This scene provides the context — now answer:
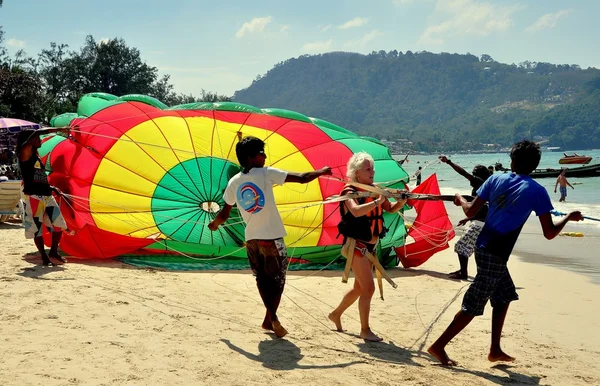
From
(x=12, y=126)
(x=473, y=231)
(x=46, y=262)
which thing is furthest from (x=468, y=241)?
(x=12, y=126)

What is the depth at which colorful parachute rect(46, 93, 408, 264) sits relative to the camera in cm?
830

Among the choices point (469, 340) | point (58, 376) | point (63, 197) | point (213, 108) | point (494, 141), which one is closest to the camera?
point (58, 376)

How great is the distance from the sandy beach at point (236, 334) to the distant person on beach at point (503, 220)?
0.55m

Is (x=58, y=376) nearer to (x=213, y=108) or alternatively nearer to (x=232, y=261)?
(x=232, y=261)

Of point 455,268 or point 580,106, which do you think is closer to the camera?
point 455,268

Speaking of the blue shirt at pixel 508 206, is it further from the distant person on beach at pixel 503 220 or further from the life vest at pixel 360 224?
the life vest at pixel 360 224

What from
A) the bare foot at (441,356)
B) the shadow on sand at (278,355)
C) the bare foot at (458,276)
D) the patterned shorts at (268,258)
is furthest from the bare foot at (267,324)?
the bare foot at (458,276)

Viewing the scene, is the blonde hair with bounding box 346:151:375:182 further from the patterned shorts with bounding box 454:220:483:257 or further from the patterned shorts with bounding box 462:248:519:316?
the patterned shorts with bounding box 454:220:483:257

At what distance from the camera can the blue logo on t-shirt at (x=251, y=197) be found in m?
4.79

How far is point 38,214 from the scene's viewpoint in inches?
279

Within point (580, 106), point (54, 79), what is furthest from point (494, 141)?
point (54, 79)

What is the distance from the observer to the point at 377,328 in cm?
579

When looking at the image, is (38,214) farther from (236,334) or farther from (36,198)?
(236,334)

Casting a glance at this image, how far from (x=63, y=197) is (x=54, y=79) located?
47.2 metres
